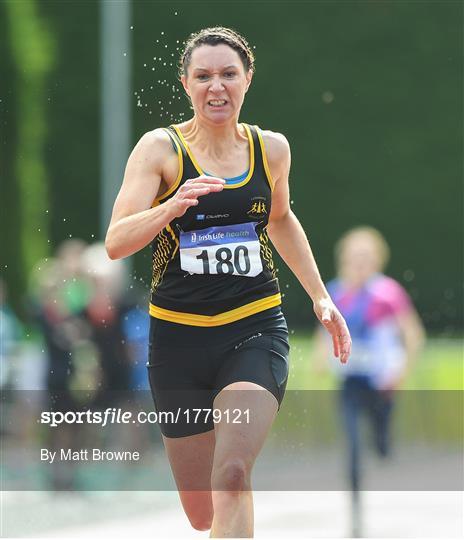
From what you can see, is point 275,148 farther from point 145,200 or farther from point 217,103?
point 145,200

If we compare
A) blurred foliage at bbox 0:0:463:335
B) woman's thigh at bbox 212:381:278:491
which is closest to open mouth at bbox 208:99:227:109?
woman's thigh at bbox 212:381:278:491

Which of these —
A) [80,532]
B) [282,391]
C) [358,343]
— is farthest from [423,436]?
[282,391]

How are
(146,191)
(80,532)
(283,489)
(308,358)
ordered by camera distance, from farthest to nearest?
(308,358), (283,489), (80,532), (146,191)

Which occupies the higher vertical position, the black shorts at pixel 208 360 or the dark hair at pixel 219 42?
the dark hair at pixel 219 42

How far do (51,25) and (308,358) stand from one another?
23.4 feet

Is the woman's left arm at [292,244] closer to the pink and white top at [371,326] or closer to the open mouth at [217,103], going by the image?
the open mouth at [217,103]

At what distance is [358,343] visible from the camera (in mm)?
8438

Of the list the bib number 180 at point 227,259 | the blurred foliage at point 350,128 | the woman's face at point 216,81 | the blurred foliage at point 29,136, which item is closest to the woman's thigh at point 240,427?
the bib number 180 at point 227,259

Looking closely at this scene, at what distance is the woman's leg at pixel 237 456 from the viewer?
4426 mm

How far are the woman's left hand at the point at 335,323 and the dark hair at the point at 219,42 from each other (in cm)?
92

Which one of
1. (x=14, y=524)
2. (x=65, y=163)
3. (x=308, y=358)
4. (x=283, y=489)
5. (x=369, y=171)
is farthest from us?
(x=369, y=171)

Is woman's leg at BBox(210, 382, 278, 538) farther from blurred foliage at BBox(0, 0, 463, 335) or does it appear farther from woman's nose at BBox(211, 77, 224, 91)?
blurred foliage at BBox(0, 0, 463, 335)

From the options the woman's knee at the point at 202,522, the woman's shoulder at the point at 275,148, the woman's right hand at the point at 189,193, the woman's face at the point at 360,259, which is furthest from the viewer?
the woman's face at the point at 360,259

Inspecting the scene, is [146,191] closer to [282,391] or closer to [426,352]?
[282,391]
